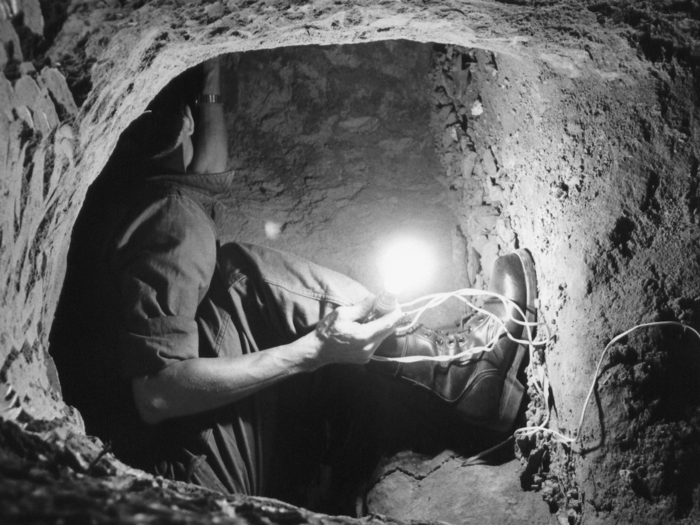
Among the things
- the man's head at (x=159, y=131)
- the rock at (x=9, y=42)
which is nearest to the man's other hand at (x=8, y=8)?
the rock at (x=9, y=42)

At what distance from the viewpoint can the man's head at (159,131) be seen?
2.15 metres

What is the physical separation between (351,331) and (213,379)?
0.49 meters

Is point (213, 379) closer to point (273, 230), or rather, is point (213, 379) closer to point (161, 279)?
point (161, 279)

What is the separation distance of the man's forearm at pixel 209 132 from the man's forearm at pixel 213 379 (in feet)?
2.83

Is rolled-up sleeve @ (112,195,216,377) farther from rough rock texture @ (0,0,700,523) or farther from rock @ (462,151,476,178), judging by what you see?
rock @ (462,151,476,178)

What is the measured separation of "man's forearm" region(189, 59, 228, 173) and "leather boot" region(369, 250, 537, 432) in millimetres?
1054

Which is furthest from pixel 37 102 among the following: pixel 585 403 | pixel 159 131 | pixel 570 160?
pixel 585 403

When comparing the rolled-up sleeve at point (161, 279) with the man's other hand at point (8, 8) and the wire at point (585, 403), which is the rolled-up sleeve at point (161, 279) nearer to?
the man's other hand at point (8, 8)

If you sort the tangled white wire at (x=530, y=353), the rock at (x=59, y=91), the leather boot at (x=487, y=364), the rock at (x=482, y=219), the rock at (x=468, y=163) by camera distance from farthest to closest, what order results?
the rock at (x=468, y=163) < the rock at (x=482, y=219) < the leather boot at (x=487, y=364) < the tangled white wire at (x=530, y=353) < the rock at (x=59, y=91)

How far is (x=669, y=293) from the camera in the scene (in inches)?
57.7

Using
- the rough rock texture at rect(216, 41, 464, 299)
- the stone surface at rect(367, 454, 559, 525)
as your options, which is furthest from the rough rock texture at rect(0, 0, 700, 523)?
the rough rock texture at rect(216, 41, 464, 299)

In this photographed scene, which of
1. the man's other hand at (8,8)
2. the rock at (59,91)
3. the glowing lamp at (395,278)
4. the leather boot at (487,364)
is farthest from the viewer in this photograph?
the leather boot at (487,364)

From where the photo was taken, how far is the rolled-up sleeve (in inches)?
70.1

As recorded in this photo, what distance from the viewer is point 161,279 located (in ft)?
6.07
